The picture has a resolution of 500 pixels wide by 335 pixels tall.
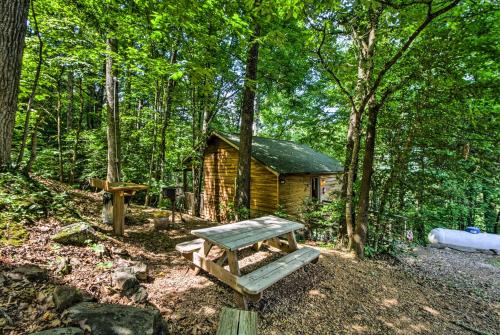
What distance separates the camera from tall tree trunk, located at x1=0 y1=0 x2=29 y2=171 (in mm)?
3115

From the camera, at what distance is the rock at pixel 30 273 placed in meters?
2.13

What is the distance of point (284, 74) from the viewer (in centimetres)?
990

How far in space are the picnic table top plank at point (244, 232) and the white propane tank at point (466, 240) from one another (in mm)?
10026

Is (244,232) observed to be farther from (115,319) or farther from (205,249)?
(115,319)

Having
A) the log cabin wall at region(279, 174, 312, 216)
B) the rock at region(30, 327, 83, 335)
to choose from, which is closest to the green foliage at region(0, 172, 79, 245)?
the rock at region(30, 327, 83, 335)

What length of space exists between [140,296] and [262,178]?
8547 mm

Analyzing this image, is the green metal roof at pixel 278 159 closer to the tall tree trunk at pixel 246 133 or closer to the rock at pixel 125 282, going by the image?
the tall tree trunk at pixel 246 133

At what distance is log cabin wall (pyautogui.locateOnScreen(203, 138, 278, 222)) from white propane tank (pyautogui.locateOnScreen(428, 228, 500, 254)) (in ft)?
25.1

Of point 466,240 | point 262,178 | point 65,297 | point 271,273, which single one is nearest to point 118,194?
point 65,297

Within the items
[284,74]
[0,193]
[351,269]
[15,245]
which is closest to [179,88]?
[284,74]

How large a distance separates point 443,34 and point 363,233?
14.4 feet

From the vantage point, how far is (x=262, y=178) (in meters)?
10.9

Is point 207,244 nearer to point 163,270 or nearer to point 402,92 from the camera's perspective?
point 163,270

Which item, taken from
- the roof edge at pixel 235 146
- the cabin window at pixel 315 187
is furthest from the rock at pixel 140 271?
the cabin window at pixel 315 187
